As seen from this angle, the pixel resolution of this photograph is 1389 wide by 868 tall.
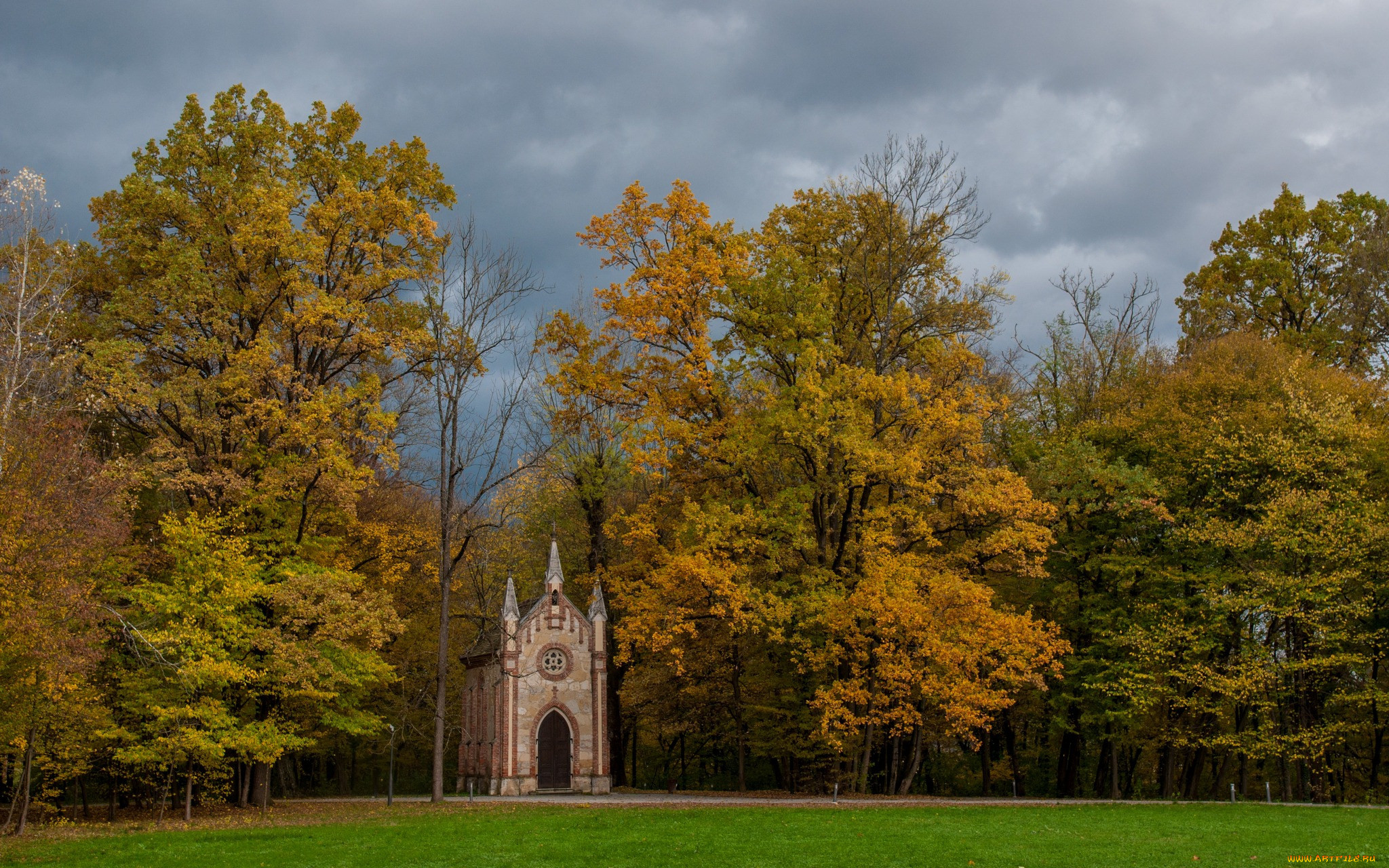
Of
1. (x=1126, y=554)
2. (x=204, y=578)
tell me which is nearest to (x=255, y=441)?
(x=204, y=578)

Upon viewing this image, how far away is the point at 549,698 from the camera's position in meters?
29.8

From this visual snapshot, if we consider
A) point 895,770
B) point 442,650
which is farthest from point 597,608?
point 895,770

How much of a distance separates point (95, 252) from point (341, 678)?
1267 centimetres

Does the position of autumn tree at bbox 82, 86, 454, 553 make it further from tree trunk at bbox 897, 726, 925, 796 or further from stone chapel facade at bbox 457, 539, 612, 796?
tree trunk at bbox 897, 726, 925, 796

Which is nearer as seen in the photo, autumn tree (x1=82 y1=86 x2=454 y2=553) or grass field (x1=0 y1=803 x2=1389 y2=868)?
grass field (x1=0 y1=803 x2=1389 y2=868)

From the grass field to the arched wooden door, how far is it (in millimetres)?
7457

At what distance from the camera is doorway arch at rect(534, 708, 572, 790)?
29.4m

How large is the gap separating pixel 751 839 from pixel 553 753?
1422cm

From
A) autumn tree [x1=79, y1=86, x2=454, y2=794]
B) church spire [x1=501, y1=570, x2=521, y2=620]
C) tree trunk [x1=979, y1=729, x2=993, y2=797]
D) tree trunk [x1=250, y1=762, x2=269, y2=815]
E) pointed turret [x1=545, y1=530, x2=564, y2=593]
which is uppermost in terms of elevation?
autumn tree [x1=79, y1=86, x2=454, y2=794]

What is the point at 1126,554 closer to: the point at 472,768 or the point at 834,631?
the point at 834,631

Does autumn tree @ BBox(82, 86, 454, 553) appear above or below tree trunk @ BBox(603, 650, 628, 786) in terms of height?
above

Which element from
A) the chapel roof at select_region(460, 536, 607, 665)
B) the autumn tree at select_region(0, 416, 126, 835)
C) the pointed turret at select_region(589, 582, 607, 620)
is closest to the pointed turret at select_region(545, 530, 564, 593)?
the chapel roof at select_region(460, 536, 607, 665)

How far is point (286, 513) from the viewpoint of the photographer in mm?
25781

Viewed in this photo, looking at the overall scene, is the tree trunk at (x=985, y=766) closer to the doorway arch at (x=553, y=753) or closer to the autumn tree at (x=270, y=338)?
the doorway arch at (x=553, y=753)
